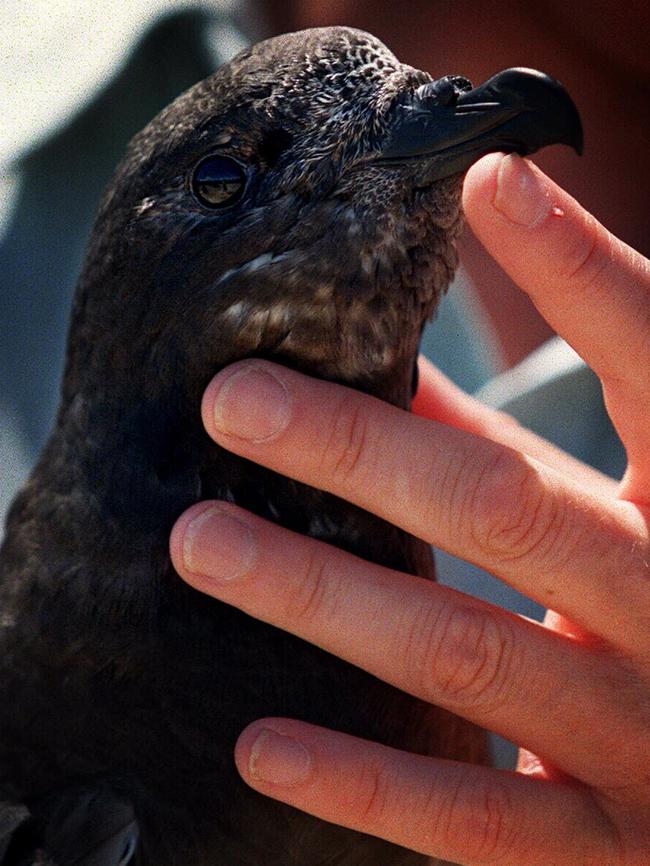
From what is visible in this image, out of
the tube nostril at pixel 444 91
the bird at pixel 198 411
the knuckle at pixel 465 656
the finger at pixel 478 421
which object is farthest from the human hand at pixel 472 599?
the finger at pixel 478 421

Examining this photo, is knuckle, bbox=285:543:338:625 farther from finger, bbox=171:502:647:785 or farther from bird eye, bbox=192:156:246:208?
bird eye, bbox=192:156:246:208

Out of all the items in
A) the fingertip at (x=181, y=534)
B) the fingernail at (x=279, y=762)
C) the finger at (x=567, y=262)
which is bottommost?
the fingernail at (x=279, y=762)

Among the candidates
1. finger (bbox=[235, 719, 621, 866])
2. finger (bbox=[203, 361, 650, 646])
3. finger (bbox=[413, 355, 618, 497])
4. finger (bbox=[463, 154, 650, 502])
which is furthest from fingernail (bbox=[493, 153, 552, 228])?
finger (bbox=[413, 355, 618, 497])

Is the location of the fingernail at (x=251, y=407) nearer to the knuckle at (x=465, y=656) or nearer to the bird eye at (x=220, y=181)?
the bird eye at (x=220, y=181)

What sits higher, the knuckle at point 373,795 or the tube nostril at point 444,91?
the tube nostril at point 444,91

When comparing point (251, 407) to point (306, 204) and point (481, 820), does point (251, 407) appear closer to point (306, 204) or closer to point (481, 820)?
point (306, 204)

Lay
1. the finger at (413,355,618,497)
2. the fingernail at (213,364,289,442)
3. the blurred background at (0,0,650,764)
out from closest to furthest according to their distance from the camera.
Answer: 1. the fingernail at (213,364,289,442)
2. the finger at (413,355,618,497)
3. the blurred background at (0,0,650,764)

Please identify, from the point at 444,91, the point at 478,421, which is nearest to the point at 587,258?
the point at 444,91

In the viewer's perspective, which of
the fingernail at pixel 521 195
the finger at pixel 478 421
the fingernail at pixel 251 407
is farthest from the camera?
the finger at pixel 478 421
